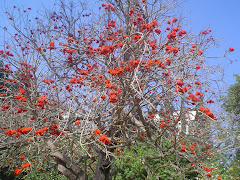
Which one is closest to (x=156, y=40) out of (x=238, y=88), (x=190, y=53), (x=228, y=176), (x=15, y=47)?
(x=190, y=53)

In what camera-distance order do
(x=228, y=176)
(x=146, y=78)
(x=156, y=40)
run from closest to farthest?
(x=146, y=78), (x=156, y=40), (x=228, y=176)

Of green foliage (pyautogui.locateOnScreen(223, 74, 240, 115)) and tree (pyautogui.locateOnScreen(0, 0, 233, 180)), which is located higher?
green foliage (pyautogui.locateOnScreen(223, 74, 240, 115))

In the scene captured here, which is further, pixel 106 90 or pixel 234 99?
pixel 234 99

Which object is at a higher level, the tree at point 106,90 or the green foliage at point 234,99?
the green foliage at point 234,99

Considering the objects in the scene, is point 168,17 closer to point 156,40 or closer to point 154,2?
point 154,2

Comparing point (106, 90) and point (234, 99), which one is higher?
point (234, 99)

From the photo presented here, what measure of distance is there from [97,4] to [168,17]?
6.11ft

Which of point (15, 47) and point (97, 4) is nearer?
point (15, 47)

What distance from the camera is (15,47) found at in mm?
5414

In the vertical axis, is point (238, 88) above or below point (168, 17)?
above

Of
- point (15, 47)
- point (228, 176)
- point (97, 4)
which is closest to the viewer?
point (15, 47)

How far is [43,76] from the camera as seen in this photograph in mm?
4953

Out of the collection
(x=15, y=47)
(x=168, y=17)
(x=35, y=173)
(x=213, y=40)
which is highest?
(x=168, y=17)

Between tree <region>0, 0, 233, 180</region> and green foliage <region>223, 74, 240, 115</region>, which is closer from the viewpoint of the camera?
tree <region>0, 0, 233, 180</region>
